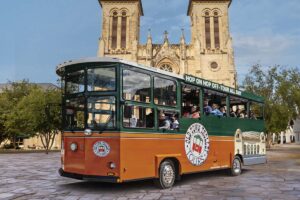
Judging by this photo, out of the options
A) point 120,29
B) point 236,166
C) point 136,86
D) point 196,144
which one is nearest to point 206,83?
point 196,144

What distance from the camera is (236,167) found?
1317 centimetres

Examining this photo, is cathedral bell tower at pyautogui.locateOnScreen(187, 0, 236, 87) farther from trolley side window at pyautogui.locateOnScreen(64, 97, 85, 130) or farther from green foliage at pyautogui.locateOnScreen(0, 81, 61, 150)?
trolley side window at pyautogui.locateOnScreen(64, 97, 85, 130)

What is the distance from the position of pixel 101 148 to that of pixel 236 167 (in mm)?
6695

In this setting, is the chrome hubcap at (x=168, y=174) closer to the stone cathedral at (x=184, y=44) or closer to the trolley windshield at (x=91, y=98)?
the trolley windshield at (x=91, y=98)

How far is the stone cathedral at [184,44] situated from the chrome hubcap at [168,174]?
165 feet

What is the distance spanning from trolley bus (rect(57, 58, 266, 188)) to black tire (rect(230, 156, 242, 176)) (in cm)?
173

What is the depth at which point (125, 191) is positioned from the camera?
361 inches

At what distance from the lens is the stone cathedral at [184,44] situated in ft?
197

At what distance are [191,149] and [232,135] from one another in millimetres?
2902

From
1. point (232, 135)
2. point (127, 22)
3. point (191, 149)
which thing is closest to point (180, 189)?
point (191, 149)

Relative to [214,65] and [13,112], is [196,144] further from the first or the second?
[214,65]

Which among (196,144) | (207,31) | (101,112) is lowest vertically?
(196,144)

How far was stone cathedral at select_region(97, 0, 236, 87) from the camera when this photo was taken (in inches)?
2367

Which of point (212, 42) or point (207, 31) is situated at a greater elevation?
point (207, 31)
